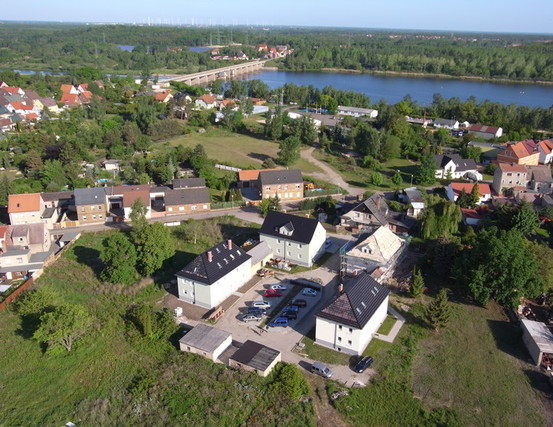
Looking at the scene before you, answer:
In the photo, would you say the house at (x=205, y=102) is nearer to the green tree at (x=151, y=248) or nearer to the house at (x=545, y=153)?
the house at (x=545, y=153)

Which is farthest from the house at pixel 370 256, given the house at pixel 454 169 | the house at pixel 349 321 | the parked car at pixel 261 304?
the house at pixel 454 169

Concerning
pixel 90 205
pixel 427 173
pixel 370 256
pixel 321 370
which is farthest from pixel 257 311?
pixel 427 173

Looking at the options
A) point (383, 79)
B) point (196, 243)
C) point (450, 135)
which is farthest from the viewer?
point (383, 79)

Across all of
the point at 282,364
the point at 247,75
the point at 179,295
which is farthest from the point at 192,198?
the point at 247,75

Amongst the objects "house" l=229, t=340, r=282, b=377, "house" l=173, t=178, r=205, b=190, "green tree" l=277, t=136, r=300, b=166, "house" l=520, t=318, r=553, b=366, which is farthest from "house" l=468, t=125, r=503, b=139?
"house" l=229, t=340, r=282, b=377

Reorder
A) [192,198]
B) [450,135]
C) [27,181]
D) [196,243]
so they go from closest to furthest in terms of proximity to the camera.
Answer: [196,243]
[192,198]
[27,181]
[450,135]

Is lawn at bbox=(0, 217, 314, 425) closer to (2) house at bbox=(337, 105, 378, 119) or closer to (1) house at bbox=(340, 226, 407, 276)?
(1) house at bbox=(340, 226, 407, 276)

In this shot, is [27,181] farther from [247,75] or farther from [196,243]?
[247,75]
